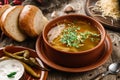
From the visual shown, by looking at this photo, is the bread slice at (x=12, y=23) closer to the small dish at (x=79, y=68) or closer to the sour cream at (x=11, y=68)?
the small dish at (x=79, y=68)

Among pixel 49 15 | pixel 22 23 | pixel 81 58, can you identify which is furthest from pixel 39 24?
pixel 81 58

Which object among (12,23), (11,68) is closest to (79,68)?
(11,68)

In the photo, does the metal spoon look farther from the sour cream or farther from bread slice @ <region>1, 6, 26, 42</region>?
bread slice @ <region>1, 6, 26, 42</region>

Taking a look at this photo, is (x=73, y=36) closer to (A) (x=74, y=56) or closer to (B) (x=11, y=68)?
(A) (x=74, y=56)

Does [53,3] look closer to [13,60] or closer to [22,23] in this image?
[22,23]

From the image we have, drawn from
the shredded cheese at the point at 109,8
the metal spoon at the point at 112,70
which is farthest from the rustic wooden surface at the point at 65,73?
the shredded cheese at the point at 109,8

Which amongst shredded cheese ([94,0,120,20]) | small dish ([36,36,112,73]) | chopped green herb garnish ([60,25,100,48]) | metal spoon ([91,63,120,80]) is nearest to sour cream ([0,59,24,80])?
small dish ([36,36,112,73])
